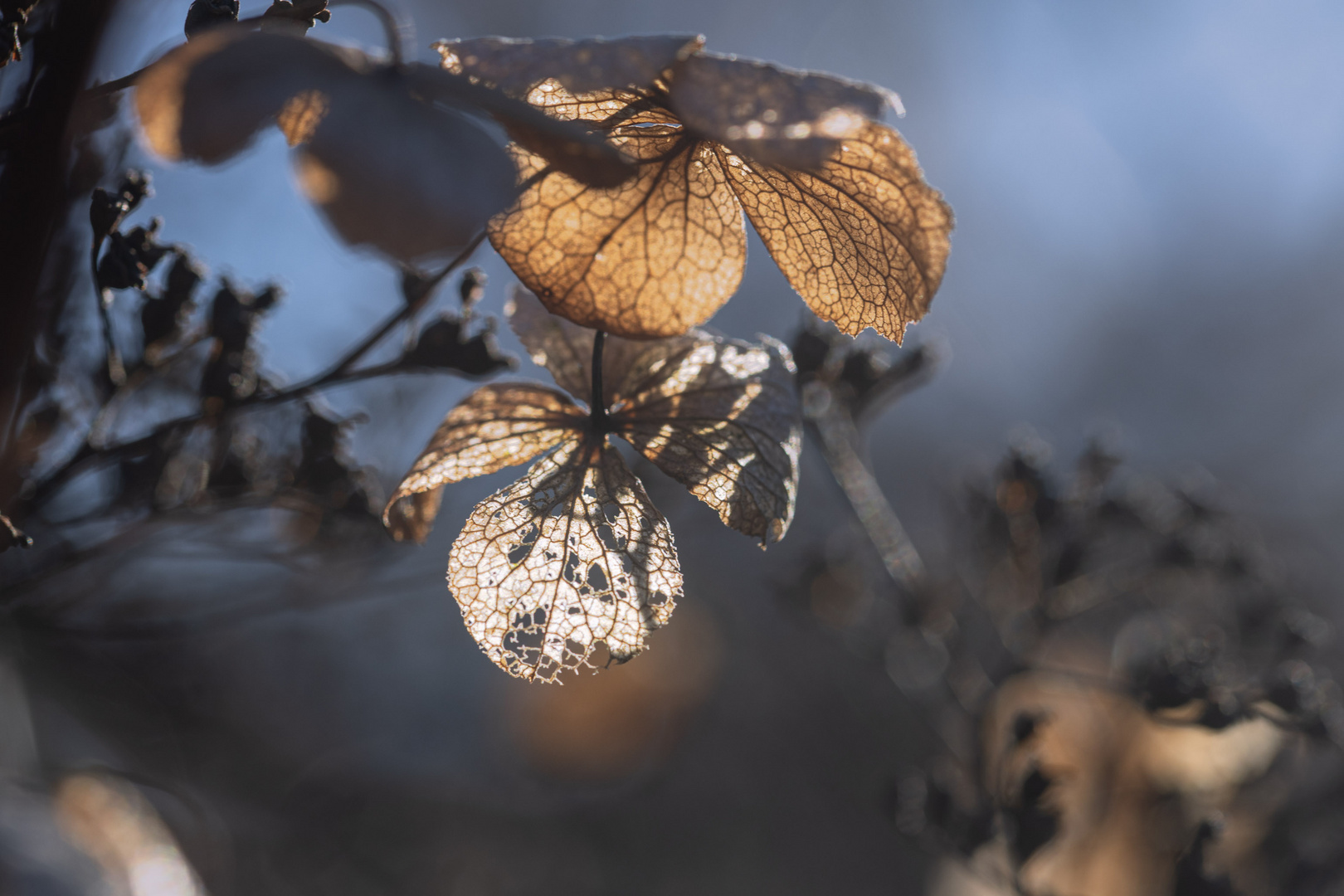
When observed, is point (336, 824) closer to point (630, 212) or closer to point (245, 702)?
point (245, 702)

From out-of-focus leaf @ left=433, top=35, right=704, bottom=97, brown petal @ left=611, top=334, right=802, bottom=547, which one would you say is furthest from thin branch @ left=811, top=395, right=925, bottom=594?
out-of-focus leaf @ left=433, top=35, right=704, bottom=97

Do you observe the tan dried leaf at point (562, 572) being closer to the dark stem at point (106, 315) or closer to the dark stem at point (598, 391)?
the dark stem at point (598, 391)

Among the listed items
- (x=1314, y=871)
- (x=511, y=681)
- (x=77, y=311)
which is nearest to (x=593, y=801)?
(x=511, y=681)

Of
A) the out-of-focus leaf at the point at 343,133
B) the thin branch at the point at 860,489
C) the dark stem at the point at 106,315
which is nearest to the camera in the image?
the out-of-focus leaf at the point at 343,133

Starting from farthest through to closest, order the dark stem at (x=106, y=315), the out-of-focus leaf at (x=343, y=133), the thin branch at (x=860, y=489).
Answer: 1. the thin branch at (x=860, y=489)
2. the dark stem at (x=106, y=315)
3. the out-of-focus leaf at (x=343, y=133)

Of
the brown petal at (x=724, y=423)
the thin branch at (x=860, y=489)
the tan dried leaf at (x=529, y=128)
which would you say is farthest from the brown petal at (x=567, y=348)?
the thin branch at (x=860, y=489)

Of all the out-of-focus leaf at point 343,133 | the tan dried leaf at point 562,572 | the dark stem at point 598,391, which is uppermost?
the out-of-focus leaf at point 343,133
